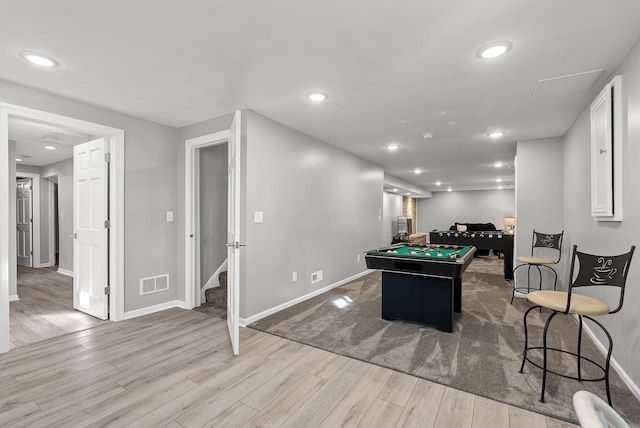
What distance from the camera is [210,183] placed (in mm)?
4410

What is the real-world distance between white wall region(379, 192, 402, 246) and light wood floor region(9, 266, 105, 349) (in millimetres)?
8488

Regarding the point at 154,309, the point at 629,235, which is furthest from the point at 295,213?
the point at 629,235

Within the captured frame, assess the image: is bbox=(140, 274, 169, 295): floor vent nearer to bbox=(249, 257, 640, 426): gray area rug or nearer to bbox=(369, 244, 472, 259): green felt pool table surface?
bbox=(249, 257, 640, 426): gray area rug

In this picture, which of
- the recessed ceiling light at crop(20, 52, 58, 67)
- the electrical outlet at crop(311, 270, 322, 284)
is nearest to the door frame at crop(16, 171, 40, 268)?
the recessed ceiling light at crop(20, 52, 58, 67)

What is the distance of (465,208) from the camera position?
12.9m

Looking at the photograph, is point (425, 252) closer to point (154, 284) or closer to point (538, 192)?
point (538, 192)

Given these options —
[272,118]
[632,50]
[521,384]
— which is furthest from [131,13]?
[521,384]

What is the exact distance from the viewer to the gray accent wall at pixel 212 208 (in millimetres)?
4293

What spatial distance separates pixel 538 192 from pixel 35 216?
9696 millimetres

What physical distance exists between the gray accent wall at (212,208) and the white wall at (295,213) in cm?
118

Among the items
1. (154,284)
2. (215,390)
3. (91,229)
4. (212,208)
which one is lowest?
(215,390)

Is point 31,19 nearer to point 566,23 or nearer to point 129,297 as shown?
point 129,297

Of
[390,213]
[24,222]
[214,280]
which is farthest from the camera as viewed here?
[390,213]

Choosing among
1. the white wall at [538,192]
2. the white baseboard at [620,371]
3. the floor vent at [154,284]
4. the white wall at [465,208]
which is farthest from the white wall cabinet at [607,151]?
the white wall at [465,208]
